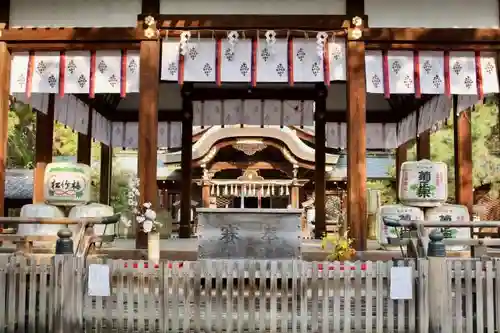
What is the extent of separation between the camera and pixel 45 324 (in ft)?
20.8

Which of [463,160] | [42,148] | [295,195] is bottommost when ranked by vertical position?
[295,195]

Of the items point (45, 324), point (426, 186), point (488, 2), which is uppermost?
point (488, 2)

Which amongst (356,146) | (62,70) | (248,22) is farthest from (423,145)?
(62,70)

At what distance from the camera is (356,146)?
9.67 meters

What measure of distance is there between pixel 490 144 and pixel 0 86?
19.8 meters

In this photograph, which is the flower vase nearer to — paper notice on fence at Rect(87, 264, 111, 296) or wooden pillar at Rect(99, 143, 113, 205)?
paper notice on fence at Rect(87, 264, 111, 296)

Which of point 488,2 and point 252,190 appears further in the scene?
point 252,190

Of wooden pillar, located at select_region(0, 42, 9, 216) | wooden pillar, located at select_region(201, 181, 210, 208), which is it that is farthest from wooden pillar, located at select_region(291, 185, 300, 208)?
wooden pillar, located at select_region(0, 42, 9, 216)

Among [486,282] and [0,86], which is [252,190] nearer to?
[0,86]

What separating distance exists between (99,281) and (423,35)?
23.5 feet

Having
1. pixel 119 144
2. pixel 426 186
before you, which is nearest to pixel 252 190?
pixel 119 144

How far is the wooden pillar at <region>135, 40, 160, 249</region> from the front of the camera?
9.55 m

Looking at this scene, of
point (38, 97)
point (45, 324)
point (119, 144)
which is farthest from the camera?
point (119, 144)

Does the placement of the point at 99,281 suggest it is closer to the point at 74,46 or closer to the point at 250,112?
the point at 74,46
